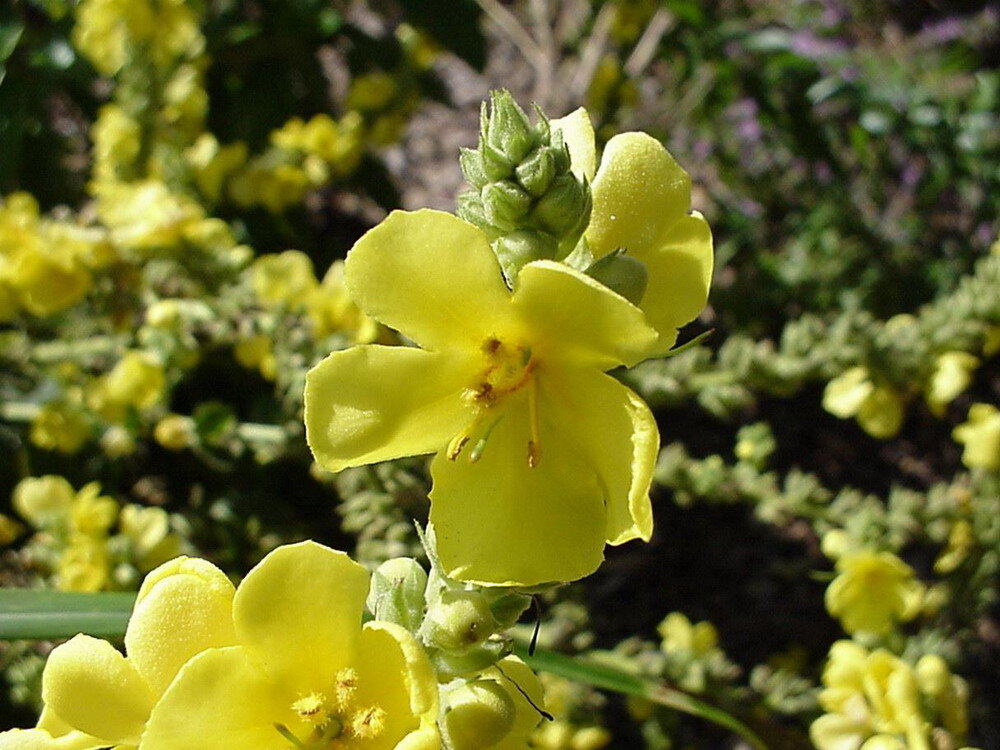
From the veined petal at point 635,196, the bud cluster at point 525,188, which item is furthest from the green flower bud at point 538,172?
the veined petal at point 635,196

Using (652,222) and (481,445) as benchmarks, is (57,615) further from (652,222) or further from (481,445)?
(652,222)

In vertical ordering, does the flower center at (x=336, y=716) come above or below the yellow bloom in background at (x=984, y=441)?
above

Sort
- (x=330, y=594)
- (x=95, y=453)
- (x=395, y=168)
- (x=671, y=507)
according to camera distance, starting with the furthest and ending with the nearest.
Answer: (x=395, y=168) < (x=671, y=507) < (x=95, y=453) < (x=330, y=594)

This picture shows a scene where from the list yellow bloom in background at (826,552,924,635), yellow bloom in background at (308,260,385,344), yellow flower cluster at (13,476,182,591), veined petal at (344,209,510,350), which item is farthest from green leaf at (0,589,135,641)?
yellow bloom in background at (826,552,924,635)

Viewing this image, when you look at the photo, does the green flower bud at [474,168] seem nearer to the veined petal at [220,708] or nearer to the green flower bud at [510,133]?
the green flower bud at [510,133]

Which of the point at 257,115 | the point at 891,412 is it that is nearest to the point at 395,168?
the point at 257,115

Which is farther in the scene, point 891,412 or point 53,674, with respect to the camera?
point 891,412

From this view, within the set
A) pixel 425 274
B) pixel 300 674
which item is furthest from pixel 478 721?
pixel 425 274

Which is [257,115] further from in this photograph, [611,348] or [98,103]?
[611,348]
